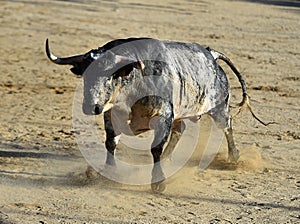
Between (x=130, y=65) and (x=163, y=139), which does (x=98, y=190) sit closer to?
(x=163, y=139)

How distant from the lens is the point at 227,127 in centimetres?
797

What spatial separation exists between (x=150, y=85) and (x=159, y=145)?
551mm

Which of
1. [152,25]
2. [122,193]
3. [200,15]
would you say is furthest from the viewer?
[200,15]

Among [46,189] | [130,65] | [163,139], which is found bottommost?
[46,189]

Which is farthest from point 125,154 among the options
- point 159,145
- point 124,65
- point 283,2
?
point 283,2

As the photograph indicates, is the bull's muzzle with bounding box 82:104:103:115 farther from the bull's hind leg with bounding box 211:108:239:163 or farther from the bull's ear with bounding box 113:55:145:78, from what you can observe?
the bull's hind leg with bounding box 211:108:239:163

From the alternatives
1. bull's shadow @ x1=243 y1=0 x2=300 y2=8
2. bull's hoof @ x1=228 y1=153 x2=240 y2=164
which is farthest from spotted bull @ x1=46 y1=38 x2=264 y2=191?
bull's shadow @ x1=243 y1=0 x2=300 y2=8

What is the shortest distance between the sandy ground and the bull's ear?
3.66 feet

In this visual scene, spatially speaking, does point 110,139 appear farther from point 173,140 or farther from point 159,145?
point 173,140

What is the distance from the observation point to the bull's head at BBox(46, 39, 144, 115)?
253 inches

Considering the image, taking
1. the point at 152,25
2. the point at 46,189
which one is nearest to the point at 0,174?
the point at 46,189

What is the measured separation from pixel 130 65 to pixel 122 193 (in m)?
1.19

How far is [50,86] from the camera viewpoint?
1150cm

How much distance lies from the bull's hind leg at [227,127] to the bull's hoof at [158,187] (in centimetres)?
118
